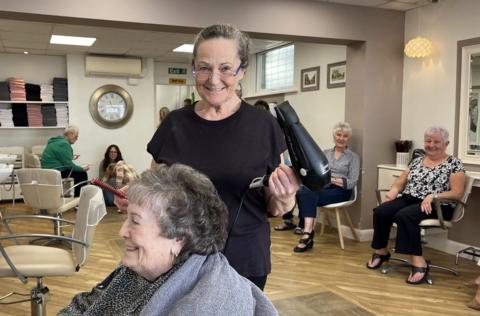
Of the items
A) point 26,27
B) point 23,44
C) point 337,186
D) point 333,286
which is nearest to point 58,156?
point 26,27

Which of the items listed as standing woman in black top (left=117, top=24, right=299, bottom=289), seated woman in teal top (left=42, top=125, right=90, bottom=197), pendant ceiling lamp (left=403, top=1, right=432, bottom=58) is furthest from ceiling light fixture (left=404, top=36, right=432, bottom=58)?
seated woman in teal top (left=42, top=125, right=90, bottom=197)

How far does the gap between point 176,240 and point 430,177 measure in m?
3.15

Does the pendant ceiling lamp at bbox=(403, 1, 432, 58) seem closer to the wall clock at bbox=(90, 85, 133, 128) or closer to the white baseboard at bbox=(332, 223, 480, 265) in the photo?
the white baseboard at bbox=(332, 223, 480, 265)

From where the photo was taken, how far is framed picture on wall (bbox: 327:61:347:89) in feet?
16.6

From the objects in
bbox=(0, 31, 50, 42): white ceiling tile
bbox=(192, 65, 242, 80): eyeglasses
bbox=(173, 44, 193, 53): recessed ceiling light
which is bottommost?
bbox=(192, 65, 242, 80): eyeglasses

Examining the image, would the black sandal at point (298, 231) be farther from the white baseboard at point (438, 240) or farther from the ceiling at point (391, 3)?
the ceiling at point (391, 3)

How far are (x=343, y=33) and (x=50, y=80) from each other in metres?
5.00

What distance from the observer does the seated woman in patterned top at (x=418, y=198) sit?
3.54 meters

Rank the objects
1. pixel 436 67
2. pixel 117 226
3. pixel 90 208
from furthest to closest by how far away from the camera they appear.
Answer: pixel 117 226
pixel 436 67
pixel 90 208

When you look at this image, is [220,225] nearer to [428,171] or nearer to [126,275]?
[126,275]

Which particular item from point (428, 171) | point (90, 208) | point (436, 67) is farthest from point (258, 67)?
point (90, 208)

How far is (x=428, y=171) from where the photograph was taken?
3.74 meters

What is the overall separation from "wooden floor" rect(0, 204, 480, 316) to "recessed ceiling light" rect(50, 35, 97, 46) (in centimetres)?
287

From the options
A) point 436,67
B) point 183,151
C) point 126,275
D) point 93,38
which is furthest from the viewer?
point 93,38
